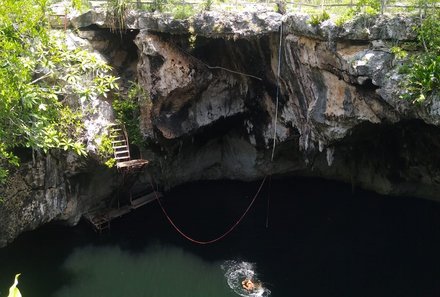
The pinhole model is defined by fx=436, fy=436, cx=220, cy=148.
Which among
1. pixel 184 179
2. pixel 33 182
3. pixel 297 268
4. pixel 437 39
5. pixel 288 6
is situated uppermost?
pixel 288 6

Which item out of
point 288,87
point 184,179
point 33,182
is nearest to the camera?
point 33,182

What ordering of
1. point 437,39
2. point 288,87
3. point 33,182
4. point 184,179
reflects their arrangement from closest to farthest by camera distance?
point 437,39
point 33,182
point 288,87
point 184,179

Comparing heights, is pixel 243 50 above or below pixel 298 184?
above

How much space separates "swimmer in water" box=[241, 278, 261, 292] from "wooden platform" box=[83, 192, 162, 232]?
610cm

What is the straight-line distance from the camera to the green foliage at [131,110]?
17.0m

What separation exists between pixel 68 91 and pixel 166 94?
378 centimetres

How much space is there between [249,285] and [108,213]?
6.72 metres

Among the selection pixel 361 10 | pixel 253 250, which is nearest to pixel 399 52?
pixel 361 10

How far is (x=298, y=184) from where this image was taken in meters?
21.0

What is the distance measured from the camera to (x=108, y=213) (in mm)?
17672

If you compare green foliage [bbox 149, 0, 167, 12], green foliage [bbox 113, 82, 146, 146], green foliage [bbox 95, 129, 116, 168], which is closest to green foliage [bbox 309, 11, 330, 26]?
green foliage [bbox 149, 0, 167, 12]

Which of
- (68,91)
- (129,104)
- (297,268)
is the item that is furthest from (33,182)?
(297,268)

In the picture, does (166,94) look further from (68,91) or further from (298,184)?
(298,184)

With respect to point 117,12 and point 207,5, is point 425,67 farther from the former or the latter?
point 117,12
